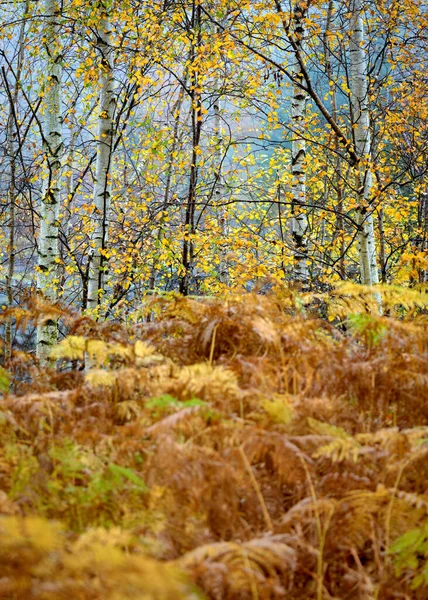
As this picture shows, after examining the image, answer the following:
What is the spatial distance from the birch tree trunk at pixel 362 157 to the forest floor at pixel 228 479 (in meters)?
4.31

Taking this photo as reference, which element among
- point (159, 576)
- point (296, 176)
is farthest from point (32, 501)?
point (296, 176)

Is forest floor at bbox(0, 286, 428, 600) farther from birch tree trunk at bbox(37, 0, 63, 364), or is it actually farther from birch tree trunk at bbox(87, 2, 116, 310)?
birch tree trunk at bbox(87, 2, 116, 310)

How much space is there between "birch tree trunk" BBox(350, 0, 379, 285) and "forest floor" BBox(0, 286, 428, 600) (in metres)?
4.31

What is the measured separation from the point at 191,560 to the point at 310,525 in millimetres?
482

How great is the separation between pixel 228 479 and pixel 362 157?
5637 mm

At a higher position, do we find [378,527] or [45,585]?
[45,585]

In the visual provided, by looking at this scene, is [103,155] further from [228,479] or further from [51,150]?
[228,479]

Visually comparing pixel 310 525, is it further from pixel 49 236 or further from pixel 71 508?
pixel 49 236

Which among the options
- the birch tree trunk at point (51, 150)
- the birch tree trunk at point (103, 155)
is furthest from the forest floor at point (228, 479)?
the birch tree trunk at point (103, 155)

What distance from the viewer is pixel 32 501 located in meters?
1.77

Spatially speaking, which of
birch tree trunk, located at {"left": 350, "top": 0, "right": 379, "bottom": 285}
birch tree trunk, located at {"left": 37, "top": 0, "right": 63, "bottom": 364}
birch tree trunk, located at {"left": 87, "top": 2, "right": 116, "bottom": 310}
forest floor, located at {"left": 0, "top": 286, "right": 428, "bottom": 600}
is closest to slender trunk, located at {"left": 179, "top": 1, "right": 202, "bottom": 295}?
birch tree trunk, located at {"left": 87, "top": 2, "right": 116, "bottom": 310}

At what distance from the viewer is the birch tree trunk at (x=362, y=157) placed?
21.7ft

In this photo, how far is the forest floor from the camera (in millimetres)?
1403

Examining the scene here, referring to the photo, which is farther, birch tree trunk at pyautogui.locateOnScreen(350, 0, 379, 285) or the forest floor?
birch tree trunk at pyautogui.locateOnScreen(350, 0, 379, 285)
